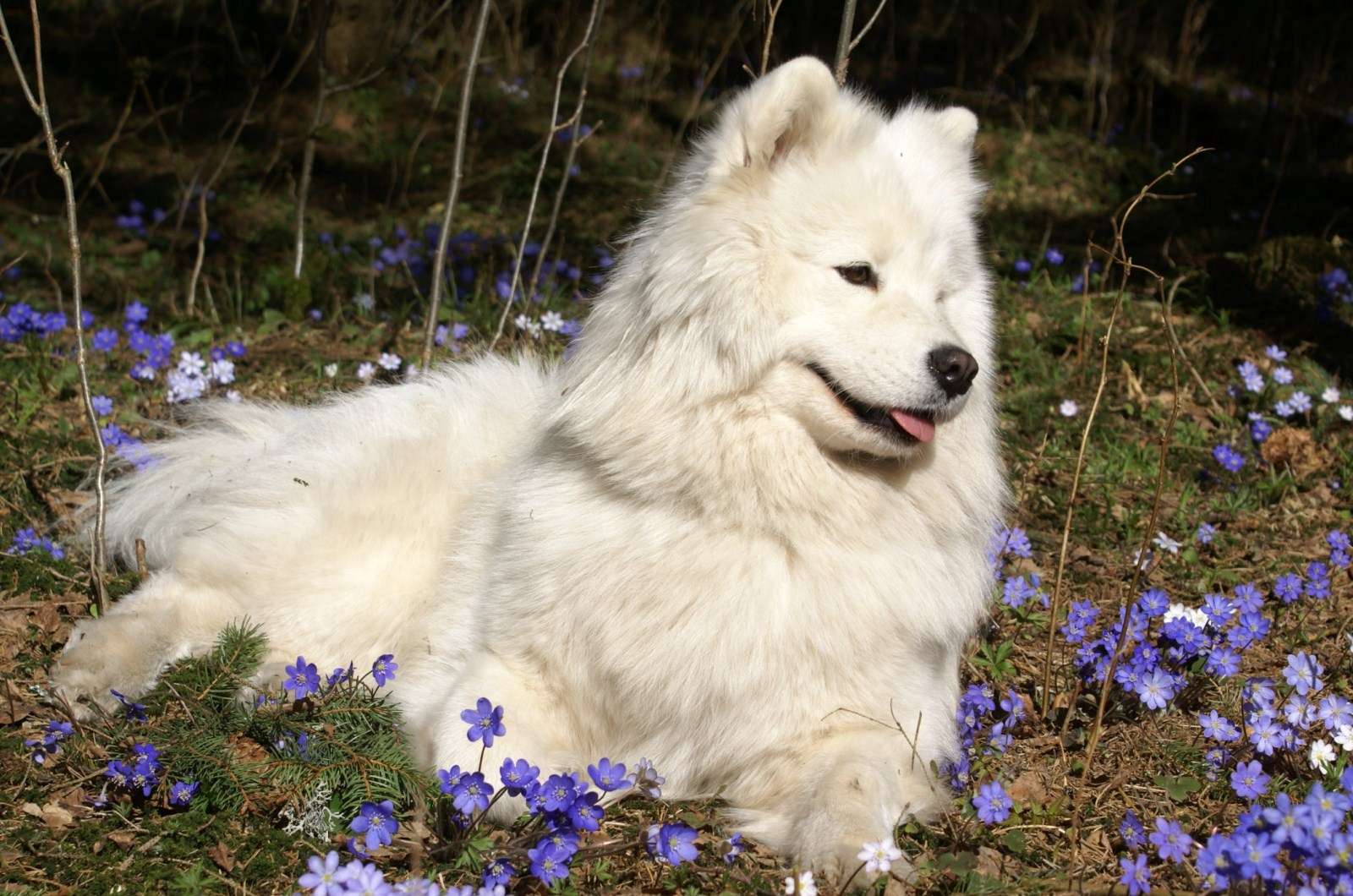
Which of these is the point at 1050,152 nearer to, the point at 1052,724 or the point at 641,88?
the point at 641,88

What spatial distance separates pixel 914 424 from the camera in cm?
266

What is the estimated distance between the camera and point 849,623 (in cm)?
265

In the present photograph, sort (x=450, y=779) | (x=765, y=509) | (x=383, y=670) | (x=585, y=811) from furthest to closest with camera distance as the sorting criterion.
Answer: (x=383, y=670)
(x=765, y=509)
(x=450, y=779)
(x=585, y=811)

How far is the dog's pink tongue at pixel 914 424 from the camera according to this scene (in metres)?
2.63

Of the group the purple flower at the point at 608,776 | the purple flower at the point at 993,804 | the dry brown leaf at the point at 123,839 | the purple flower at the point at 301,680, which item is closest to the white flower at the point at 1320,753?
the purple flower at the point at 993,804

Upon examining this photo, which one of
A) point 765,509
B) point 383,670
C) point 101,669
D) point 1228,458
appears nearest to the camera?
point 765,509

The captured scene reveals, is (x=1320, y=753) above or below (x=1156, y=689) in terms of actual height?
above

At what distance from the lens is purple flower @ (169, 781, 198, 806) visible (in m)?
2.50

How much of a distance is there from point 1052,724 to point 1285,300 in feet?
12.3

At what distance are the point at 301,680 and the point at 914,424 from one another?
5.24ft

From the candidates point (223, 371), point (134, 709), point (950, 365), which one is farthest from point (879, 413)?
point (223, 371)

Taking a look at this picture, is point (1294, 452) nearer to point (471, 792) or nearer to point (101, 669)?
point (471, 792)

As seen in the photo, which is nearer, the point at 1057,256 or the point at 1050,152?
the point at 1057,256

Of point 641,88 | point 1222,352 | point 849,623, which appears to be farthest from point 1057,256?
point 641,88
